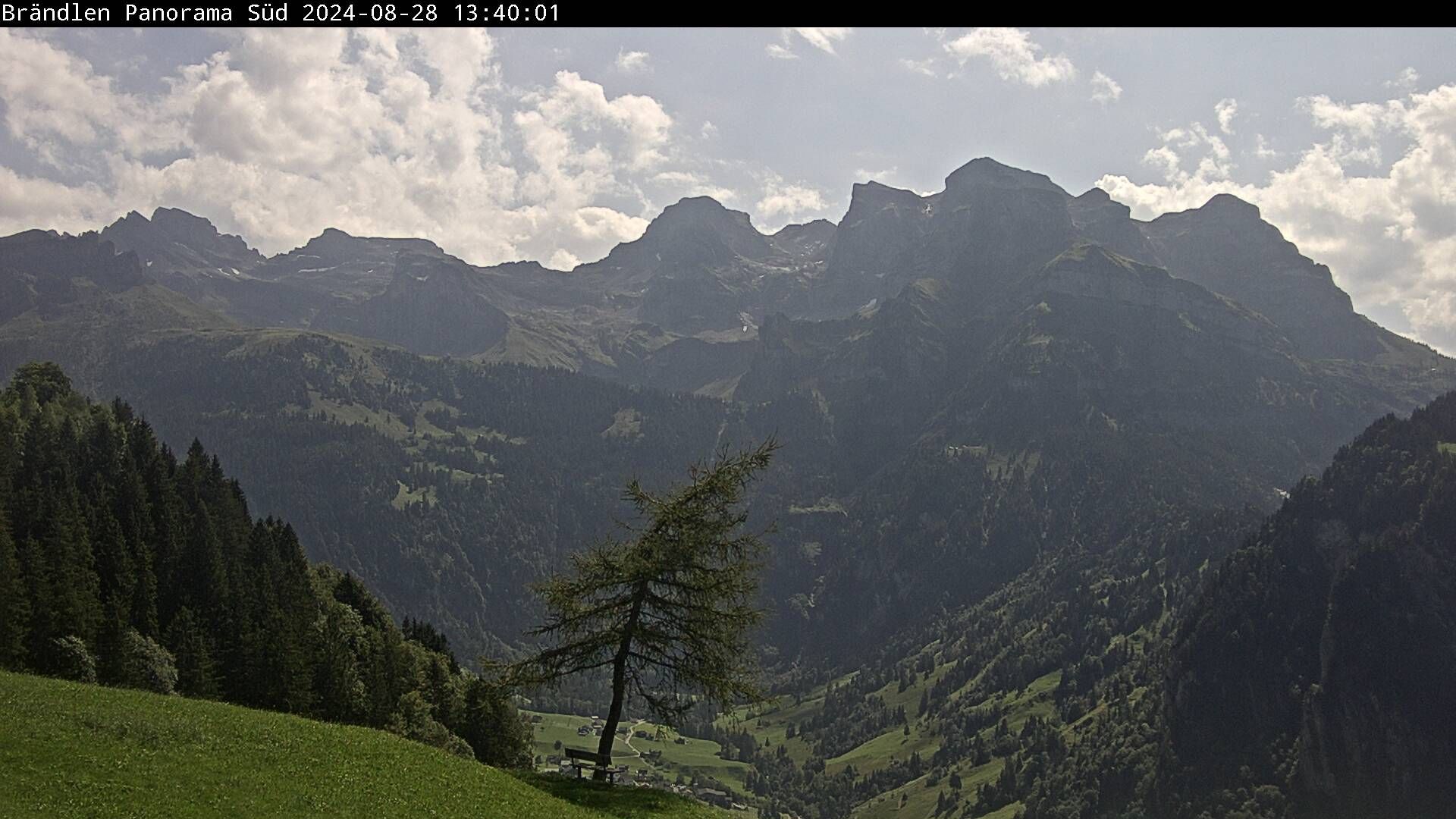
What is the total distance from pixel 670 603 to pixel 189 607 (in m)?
69.5

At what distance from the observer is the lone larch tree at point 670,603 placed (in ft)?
138

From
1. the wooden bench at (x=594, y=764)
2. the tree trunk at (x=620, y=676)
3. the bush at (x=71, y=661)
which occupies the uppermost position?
the bush at (x=71, y=661)

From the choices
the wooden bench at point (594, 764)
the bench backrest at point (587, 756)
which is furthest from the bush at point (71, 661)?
the bench backrest at point (587, 756)

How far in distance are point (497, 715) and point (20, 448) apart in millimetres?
70932

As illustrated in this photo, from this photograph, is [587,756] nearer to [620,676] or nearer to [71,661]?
[620,676]

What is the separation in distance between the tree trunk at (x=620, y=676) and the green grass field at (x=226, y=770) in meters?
1.91

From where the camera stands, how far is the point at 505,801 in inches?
1367

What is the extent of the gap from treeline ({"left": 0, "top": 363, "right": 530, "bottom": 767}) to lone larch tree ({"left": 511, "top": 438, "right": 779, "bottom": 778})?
3298cm

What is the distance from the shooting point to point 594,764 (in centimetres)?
4444

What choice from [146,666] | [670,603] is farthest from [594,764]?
[146,666]

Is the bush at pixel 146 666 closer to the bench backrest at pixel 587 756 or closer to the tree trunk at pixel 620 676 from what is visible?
the bench backrest at pixel 587 756

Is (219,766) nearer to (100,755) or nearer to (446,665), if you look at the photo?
(100,755)
